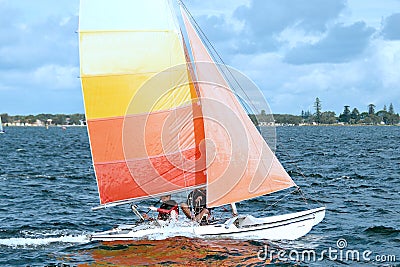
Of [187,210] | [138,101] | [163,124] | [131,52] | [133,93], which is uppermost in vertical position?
[131,52]

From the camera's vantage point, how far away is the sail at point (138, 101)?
662 inches

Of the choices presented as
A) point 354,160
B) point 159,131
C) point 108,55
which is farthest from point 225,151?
point 354,160

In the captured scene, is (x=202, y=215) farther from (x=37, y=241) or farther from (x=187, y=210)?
(x=37, y=241)

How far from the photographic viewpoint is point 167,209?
57.5 ft

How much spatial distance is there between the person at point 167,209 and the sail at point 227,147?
1399 millimetres

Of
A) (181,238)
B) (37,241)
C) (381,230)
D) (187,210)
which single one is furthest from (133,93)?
(381,230)

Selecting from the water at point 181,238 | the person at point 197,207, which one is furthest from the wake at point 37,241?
the person at point 197,207

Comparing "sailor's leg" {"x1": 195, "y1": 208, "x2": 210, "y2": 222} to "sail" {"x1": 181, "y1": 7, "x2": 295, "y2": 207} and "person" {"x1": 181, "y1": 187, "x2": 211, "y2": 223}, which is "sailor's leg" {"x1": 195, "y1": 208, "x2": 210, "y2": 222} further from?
"sail" {"x1": 181, "y1": 7, "x2": 295, "y2": 207}

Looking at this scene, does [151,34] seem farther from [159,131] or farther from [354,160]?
[354,160]

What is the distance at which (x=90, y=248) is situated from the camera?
16.5 meters

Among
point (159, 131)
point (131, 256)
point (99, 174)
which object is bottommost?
point (131, 256)

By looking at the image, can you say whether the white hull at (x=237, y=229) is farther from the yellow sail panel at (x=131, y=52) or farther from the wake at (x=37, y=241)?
the yellow sail panel at (x=131, y=52)

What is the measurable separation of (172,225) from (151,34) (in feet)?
18.8

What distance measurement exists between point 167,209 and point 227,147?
263cm
